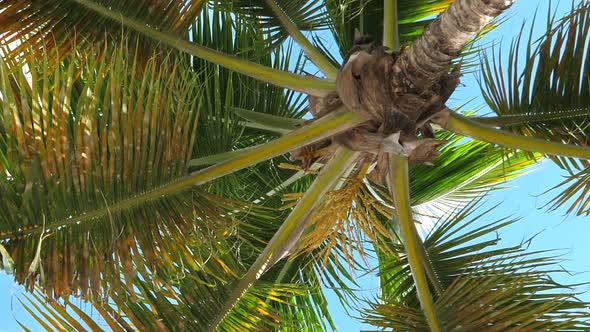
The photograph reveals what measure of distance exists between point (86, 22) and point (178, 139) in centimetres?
89

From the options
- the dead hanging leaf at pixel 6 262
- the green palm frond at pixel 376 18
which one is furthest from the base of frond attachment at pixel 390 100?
the dead hanging leaf at pixel 6 262

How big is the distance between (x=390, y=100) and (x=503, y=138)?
49 cm

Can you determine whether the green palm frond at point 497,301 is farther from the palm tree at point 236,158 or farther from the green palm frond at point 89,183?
the green palm frond at point 89,183

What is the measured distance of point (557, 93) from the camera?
3449 mm

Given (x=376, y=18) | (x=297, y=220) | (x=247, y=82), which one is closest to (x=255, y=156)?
(x=297, y=220)

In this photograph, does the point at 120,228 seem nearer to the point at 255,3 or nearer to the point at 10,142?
the point at 10,142

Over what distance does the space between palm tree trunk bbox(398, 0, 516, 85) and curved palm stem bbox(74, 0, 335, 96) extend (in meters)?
0.56

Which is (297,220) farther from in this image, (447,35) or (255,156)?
(447,35)

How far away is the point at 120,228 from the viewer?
8.99 ft

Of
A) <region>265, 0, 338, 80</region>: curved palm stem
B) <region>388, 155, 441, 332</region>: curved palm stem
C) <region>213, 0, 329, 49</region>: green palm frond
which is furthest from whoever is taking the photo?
<region>213, 0, 329, 49</region>: green palm frond

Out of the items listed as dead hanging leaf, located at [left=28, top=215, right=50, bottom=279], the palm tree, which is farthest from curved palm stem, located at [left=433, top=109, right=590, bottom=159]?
dead hanging leaf, located at [left=28, top=215, right=50, bottom=279]

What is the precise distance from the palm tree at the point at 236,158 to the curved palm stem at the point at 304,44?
1 centimetres

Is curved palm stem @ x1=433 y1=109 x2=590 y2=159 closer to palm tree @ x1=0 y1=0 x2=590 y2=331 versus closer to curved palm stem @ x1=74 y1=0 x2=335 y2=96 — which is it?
palm tree @ x1=0 y1=0 x2=590 y2=331

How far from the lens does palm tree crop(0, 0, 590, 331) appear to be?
2650 millimetres
